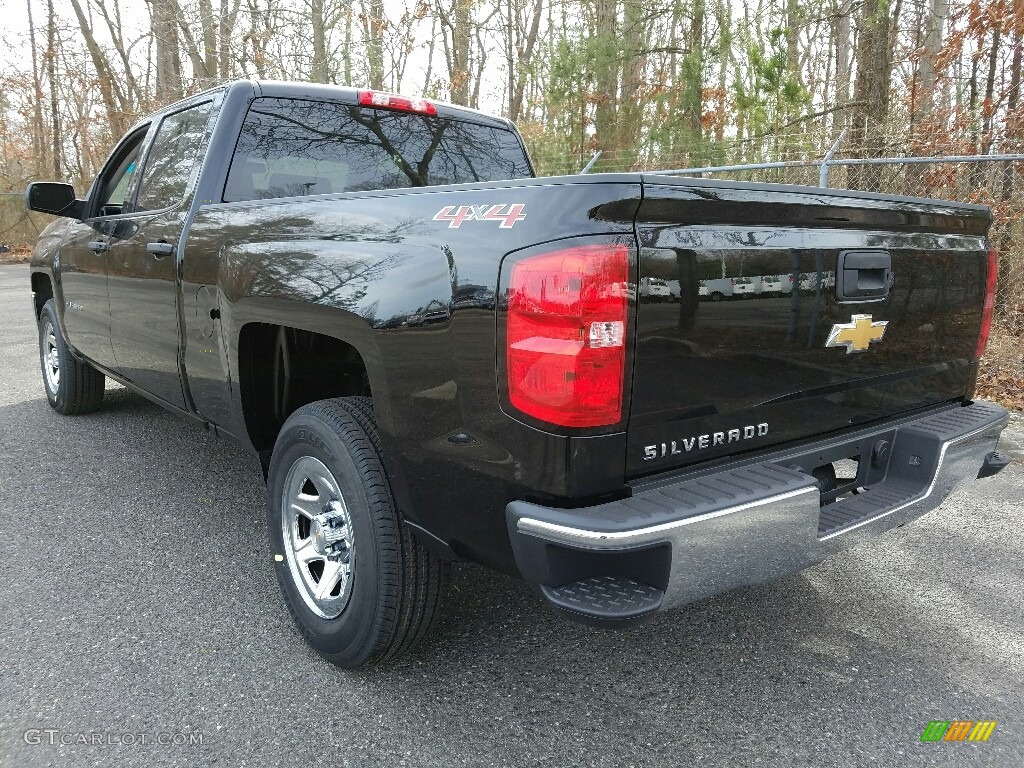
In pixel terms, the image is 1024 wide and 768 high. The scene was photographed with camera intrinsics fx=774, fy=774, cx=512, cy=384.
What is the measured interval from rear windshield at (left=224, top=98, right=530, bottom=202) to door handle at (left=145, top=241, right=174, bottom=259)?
37 cm

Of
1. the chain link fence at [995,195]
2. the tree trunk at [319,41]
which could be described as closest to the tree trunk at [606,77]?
the chain link fence at [995,195]

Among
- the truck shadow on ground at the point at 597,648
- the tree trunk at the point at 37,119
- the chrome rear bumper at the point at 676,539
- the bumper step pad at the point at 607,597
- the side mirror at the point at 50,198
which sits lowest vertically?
the truck shadow on ground at the point at 597,648

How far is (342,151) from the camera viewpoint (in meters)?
3.52

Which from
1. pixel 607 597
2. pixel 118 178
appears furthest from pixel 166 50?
pixel 607 597

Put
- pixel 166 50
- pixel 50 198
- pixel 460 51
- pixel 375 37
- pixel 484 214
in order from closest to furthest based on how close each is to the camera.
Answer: pixel 484 214 → pixel 50 198 → pixel 166 50 → pixel 375 37 → pixel 460 51

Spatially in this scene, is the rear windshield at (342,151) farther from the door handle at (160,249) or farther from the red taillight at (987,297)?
the red taillight at (987,297)

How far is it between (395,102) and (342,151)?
0.42m

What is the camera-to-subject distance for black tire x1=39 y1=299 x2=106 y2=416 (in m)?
5.34

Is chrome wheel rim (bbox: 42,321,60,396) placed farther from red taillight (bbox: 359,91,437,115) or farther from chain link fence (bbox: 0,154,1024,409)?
chain link fence (bbox: 0,154,1024,409)

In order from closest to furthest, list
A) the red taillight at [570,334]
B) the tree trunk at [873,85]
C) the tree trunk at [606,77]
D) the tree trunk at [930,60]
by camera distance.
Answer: the red taillight at [570,334], the tree trunk at [873,85], the tree trunk at [930,60], the tree trunk at [606,77]

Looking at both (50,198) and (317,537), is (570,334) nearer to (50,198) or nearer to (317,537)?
(317,537)

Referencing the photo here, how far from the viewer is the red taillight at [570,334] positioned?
1.80 m

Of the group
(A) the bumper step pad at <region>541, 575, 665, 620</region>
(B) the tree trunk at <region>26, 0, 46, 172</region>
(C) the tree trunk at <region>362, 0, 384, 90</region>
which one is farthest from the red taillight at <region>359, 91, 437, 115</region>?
(B) the tree trunk at <region>26, 0, 46, 172</region>

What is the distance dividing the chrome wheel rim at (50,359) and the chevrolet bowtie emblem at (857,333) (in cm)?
534
